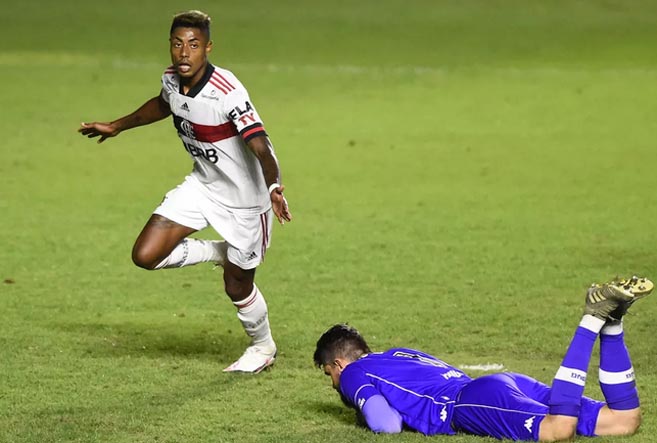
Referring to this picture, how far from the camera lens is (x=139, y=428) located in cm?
714

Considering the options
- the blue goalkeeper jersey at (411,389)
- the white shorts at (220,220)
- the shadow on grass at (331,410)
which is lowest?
the shadow on grass at (331,410)

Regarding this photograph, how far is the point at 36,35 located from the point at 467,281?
18559mm

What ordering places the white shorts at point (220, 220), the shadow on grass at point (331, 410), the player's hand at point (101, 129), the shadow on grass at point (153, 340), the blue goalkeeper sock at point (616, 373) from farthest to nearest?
the shadow on grass at point (153, 340), the player's hand at point (101, 129), the white shorts at point (220, 220), the shadow on grass at point (331, 410), the blue goalkeeper sock at point (616, 373)

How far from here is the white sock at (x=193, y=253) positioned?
8391 mm

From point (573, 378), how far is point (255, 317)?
8.47 ft

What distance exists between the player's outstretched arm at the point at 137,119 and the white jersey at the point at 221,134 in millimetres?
113

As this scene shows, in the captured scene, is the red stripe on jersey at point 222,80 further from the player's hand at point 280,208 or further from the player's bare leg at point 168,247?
the player's hand at point 280,208

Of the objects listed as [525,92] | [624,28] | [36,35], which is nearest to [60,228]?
[525,92]

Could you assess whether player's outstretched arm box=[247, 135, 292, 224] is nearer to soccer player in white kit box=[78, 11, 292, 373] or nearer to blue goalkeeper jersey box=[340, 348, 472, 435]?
soccer player in white kit box=[78, 11, 292, 373]

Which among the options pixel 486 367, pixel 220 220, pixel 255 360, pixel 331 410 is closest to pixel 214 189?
pixel 220 220

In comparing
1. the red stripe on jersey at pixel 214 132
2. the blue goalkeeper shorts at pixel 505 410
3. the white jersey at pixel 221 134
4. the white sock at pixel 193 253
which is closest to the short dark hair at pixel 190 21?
the white jersey at pixel 221 134

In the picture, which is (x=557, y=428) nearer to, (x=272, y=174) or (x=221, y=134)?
(x=272, y=174)

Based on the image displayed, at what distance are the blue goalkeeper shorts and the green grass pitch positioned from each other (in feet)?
0.62

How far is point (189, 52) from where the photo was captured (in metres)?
8.14
